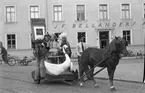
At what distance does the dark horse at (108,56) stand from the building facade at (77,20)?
25.5 meters

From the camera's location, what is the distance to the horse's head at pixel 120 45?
8644 mm

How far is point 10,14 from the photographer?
3591 cm

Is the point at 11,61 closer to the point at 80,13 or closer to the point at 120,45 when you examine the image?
the point at 80,13

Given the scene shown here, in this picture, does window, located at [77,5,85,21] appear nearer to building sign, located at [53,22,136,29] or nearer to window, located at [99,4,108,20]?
building sign, located at [53,22,136,29]

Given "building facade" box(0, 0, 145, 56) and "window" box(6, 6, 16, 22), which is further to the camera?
"window" box(6, 6, 16, 22)

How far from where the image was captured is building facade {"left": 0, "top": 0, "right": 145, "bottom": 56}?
117ft

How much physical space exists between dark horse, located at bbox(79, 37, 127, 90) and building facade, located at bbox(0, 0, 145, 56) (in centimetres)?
2552

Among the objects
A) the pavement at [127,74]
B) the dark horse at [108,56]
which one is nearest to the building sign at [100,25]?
the pavement at [127,74]

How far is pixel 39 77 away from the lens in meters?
11.1

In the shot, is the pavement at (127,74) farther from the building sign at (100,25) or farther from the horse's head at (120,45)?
the building sign at (100,25)

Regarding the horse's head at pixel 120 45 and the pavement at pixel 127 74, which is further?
the pavement at pixel 127 74

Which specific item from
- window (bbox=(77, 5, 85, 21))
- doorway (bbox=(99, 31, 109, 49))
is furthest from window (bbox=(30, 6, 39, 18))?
doorway (bbox=(99, 31, 109, 49))

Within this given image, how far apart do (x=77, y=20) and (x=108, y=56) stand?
27375mm

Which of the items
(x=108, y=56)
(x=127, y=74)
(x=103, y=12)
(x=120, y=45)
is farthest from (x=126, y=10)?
(x=120, y=45)
